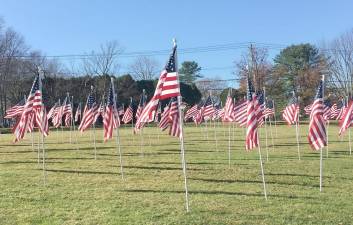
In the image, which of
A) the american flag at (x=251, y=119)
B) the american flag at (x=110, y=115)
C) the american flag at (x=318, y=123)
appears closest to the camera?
the american flag at (x=251, y=119)

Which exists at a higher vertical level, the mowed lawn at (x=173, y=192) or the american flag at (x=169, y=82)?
the american flag at (x=169, y=82)

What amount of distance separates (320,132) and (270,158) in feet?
33.2

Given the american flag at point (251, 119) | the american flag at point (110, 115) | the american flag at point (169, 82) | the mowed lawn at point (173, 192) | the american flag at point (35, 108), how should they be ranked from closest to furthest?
the mowed lawn at point (173, 192) < the american flag at point (169, 82) < the american flag at point (251, 119) < the american flag at point (35, 108) < the american flag at point (110, 115)

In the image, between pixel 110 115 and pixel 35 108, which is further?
pixel 110 115

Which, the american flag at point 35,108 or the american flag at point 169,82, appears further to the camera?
the american flag at point 35,108

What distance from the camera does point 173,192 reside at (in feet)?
47.8

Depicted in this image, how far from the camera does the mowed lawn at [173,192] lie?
11312mm

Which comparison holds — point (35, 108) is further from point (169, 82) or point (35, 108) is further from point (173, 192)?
point (169, 82)

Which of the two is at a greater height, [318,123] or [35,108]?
[35,108]

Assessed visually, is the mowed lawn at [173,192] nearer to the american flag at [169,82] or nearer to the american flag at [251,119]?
the american flag at [251,119]

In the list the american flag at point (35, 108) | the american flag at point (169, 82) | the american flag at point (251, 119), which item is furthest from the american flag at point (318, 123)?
the american flag at point (35, 108)

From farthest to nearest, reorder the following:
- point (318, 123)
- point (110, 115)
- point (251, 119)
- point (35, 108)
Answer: point (110, 115) < point (35, 108) < point (318, 123) < point (251, 119)

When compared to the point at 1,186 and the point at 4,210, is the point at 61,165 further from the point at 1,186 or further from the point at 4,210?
the point at 4,210

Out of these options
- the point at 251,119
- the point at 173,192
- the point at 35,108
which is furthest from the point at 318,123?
the point at 35,108
